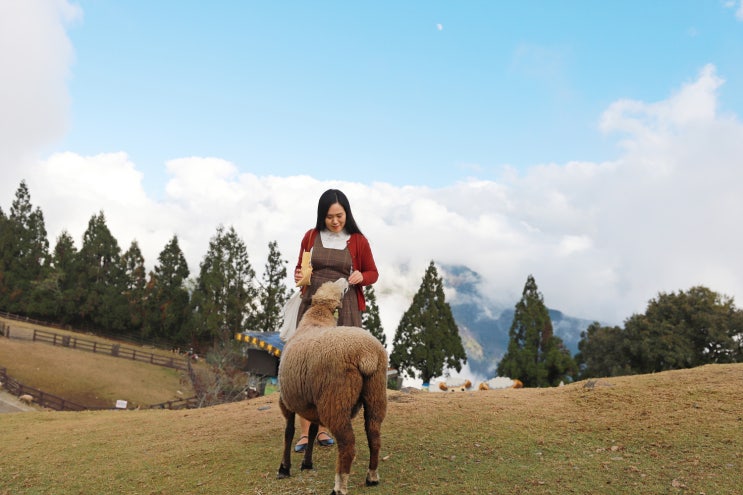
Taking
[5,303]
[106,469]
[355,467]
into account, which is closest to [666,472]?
[355,467]

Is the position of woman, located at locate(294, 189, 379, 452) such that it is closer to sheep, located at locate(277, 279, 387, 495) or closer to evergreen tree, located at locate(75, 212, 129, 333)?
sheep, located at locate(277, 279, 387, 495)

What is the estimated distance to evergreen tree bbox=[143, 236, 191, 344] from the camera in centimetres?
4438

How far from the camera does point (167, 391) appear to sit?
101 feet

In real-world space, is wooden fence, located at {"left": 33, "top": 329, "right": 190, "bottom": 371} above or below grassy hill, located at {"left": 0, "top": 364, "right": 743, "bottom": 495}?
below

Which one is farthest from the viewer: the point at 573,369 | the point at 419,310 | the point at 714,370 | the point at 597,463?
the point at 419,310

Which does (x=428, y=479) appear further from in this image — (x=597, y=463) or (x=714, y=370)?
(x=714, y=370)

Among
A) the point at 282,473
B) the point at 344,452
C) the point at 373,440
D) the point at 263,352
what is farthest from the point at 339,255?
Answer: the point at 263,352

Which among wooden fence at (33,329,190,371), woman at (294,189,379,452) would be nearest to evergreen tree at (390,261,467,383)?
wooden fence at (33,329,190,371)

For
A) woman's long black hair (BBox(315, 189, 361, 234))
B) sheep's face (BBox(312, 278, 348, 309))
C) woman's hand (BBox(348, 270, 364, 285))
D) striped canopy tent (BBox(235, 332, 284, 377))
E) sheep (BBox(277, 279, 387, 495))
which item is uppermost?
woman's long black hair (BBox(315, 189, 361, 234))

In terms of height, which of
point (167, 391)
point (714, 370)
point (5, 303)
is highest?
point (714, 370)

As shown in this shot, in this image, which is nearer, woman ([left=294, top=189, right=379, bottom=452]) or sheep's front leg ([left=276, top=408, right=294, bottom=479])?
sheep's front leg ([left=276, top=408, right=294, bottom=479])

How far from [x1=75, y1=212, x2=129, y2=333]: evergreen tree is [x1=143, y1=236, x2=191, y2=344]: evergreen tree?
8.36 feet

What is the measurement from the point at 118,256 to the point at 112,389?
71.0 feet

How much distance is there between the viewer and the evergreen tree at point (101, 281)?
147 feet
